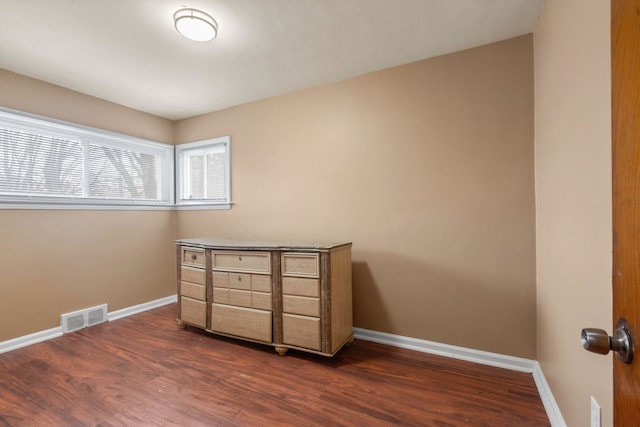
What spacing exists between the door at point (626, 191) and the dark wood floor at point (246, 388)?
1.32 meters

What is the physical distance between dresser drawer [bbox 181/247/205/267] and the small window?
73cm

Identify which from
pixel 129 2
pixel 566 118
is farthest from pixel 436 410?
pixel 129 2

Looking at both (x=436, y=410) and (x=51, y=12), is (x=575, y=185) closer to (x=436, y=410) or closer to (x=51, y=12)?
(x=436, y=410)

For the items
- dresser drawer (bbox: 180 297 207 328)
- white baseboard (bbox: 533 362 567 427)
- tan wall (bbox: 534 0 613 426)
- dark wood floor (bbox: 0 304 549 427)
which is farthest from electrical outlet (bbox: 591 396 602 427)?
dresser drawer (bbox: 180 297 207 328)

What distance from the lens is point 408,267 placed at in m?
2.39

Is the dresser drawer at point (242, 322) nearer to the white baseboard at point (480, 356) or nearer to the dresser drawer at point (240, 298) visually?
the dresser drawer at point (240, 298)

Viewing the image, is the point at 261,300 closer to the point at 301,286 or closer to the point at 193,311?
the point at 301,286

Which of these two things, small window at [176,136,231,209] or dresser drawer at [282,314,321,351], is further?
small window at [176,136,231,209]

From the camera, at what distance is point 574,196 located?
1248 millimetres

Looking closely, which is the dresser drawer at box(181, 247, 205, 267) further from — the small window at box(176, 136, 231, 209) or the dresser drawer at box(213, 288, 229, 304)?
the small window at box(176, 136, 231, 209)

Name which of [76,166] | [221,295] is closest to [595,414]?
[221,295]

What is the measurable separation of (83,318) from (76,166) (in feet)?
5.04

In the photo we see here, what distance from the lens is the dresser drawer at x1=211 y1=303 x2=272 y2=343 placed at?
2.36 metres

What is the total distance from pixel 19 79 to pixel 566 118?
4013 mm
